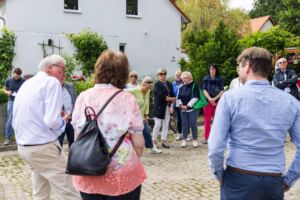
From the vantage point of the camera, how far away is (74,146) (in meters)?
3.18

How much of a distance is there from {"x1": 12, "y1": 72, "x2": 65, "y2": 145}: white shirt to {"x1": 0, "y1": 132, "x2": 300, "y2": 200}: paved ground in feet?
7.74

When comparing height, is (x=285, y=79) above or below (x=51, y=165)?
above

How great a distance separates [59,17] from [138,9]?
5.18 meters

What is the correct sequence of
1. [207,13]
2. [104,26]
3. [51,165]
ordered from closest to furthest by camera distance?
[51,165]
[104,26]
[207,13]

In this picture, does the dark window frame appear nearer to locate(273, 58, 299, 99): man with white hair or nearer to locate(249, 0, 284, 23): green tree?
locate(273, 58, 299, 99): man with white hair

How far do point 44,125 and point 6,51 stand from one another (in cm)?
1716

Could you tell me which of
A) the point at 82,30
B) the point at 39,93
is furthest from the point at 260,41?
the point at 39,93

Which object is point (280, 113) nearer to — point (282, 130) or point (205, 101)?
point (282, 130)

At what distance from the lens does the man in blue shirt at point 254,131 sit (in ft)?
9.69

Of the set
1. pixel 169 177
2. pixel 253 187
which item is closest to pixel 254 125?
pixel 253 187

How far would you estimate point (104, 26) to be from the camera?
25.5 meters

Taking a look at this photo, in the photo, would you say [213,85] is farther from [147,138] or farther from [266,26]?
[266,26]

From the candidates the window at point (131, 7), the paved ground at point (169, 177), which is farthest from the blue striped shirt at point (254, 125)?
the window at point (131, 7)

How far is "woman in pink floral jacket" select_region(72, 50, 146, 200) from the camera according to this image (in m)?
3.16
